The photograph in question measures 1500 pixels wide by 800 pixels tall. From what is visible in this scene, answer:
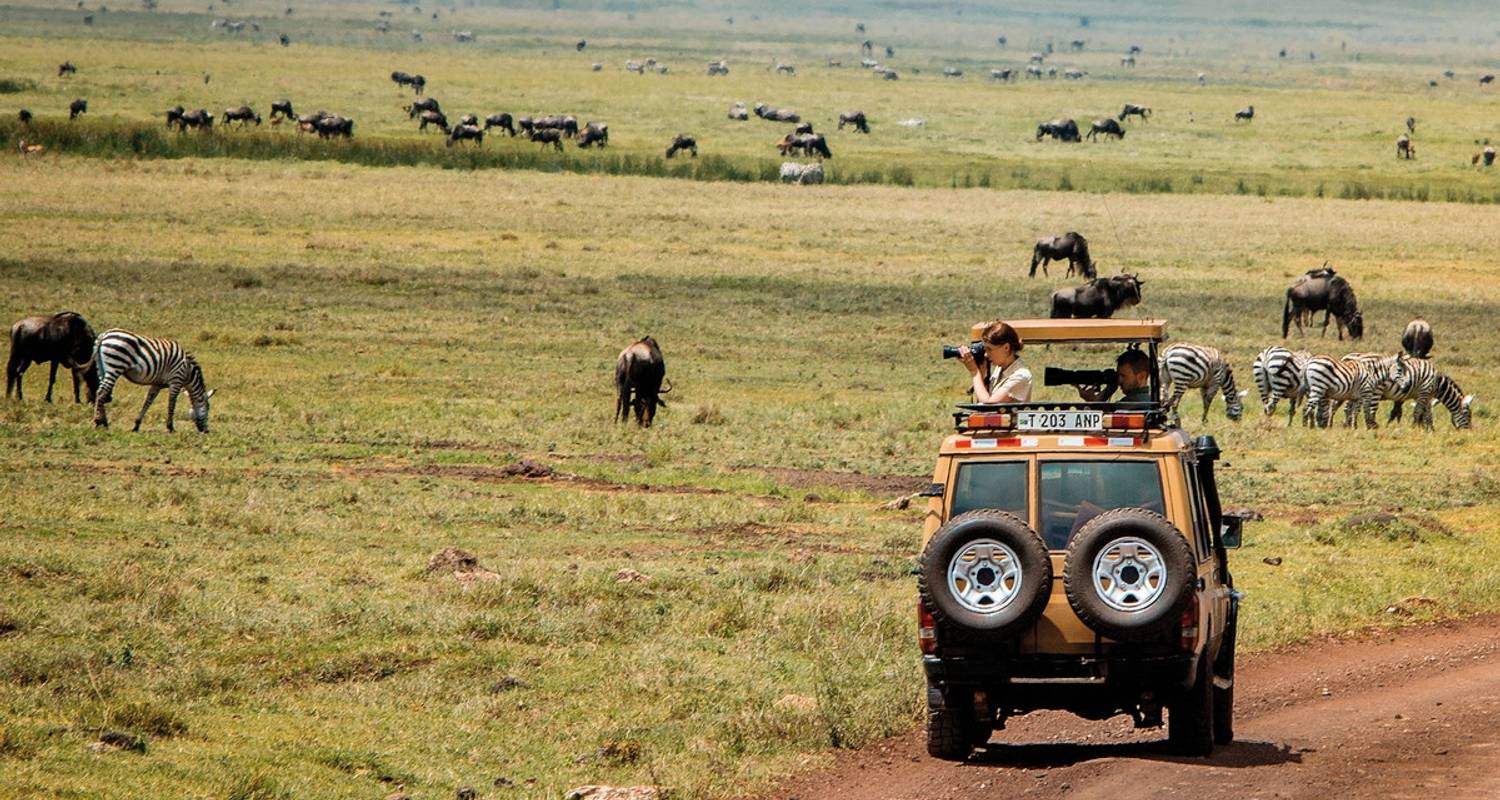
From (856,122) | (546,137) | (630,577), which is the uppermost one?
(856,122)

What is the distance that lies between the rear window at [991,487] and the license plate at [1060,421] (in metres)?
0.23

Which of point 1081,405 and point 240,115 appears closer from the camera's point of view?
point 1081,405

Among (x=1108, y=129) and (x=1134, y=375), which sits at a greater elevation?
(x=1108, y=129)

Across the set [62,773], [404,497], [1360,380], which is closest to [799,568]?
[404,497]

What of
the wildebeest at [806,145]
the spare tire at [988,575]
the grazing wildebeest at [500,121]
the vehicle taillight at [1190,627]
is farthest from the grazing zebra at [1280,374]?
the grazing wildebeest at [500,121]

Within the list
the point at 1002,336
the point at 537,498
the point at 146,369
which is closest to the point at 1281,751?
the point at 1002,336

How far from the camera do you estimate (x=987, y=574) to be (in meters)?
9.35

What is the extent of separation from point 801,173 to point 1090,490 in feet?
205

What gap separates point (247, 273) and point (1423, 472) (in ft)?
83.4

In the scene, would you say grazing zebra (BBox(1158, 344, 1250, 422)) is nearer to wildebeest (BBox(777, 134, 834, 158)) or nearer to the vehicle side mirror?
the vehicle side mirror

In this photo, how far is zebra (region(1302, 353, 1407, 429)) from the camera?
1080 inches

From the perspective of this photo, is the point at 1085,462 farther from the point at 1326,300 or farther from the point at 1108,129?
the point at 1108,129

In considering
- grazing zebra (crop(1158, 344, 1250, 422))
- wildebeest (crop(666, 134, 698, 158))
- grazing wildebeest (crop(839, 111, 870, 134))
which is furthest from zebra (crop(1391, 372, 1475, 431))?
grazing wildebeest (crop(839, 111, 870, 134))

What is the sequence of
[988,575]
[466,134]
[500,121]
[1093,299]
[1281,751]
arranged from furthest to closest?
[500,121], [466,134], [1093,299], [1281,751], [988,575]
